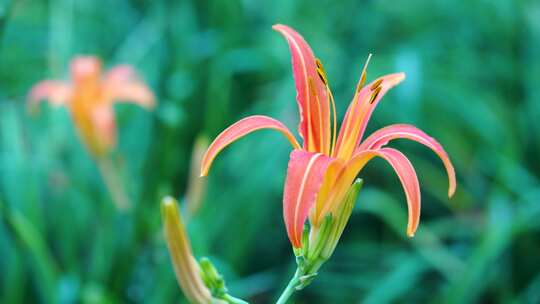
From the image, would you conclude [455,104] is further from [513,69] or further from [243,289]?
[243,289]

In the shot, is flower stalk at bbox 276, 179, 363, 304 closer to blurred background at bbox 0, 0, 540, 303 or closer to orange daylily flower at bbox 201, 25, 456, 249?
orange daylily flower at bbox 201, 25, 456, 249

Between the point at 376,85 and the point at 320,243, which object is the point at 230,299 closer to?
the point at 320,243

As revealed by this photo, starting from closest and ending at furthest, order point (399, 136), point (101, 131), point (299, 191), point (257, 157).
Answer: point (299, 191) → point (399, 136) → point (101, 131) → point (257, 157)

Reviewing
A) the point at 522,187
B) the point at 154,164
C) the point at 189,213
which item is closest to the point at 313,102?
the point at 189,213

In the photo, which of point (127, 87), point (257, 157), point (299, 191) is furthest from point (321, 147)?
point (257, 157)

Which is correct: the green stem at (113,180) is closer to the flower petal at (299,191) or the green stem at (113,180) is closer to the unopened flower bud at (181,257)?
the unopened flower bud at (181,257)

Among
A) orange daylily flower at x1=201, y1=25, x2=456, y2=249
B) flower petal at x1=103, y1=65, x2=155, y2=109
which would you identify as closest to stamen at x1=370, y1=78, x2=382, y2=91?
orange daylily flower at x1=201, y1=25, x2=456, y2=249
